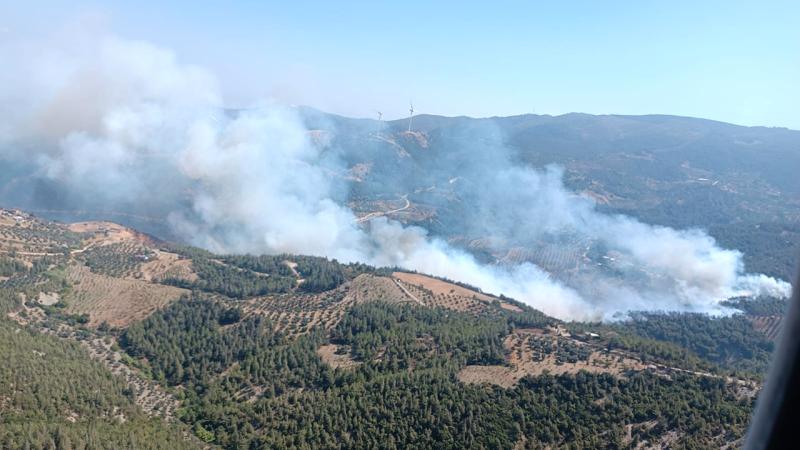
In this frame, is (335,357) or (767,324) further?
(767,324)

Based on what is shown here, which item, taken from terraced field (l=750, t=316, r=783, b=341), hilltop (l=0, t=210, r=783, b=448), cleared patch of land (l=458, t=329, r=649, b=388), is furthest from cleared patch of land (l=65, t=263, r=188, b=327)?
terraced field (l=750, t=316, r=783, b=341)

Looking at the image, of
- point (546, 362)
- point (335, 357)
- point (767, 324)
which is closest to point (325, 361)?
point (335, 357)

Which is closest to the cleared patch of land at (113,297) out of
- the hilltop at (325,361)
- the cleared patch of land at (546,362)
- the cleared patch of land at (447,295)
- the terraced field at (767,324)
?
the hilltop at (325,361)

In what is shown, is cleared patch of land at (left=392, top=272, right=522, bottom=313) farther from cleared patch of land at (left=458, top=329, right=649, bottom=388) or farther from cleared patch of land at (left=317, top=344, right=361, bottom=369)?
cleared patch of land at (left=317, top=344, right=361, bottom=369)

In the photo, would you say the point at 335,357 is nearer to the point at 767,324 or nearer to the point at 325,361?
the point at 325,361

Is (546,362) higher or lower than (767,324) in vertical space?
higher

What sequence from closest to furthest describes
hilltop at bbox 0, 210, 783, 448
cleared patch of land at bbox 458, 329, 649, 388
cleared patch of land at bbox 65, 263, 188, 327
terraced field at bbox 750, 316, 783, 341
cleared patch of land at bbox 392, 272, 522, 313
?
hilltop at bbox 0, 210, 783, 448 → cleared patch of land at bbox 458, 329, 649, 388 → cleared patch of land at bbox 65, 263, 188, 327 → cleared patch of land at bbox 392, 272, 522, 313 → terraced field at bbox 750, 316, 783, 341

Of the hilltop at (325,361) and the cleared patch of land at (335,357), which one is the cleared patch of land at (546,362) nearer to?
the hilltop at (325,361)

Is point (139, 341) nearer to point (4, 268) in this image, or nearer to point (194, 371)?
point (194, 371)
